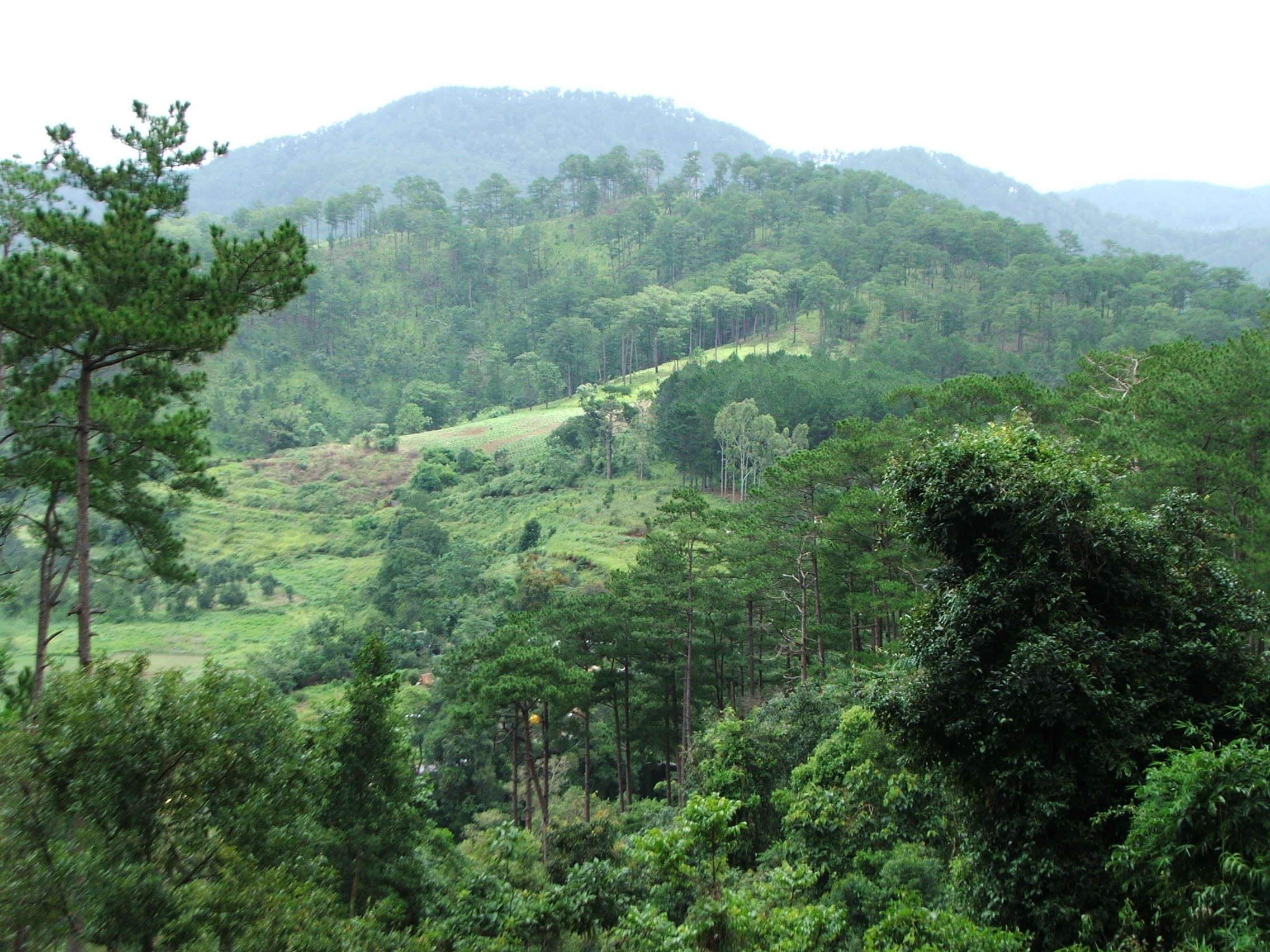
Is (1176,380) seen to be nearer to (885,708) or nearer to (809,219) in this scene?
(885,708)

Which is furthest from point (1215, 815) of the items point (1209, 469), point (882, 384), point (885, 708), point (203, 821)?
point (882, 384)

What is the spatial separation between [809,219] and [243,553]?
71.5 m

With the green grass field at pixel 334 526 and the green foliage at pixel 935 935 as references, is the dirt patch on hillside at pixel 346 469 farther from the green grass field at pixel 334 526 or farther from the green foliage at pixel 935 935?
the green foliage at pixel 935 935

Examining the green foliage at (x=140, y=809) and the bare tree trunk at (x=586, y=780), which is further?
the bare tree trunk at (x=586, y=780)

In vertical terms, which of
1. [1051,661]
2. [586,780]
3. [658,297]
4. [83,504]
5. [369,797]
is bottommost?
[586,780]

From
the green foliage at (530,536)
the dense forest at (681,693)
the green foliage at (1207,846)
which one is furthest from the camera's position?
the green foliage at (530,536)

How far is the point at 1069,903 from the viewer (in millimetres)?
7539

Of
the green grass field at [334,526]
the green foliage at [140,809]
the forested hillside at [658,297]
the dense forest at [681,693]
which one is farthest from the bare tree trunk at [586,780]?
the forested hillside at [658,297]

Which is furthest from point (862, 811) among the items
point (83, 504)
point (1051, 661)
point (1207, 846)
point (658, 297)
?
point (658, 297)

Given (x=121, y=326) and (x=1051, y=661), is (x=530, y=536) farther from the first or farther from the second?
(x=1051, y=661)

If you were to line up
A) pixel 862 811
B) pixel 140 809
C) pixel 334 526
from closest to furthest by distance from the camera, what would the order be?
pixel 140 809, pixel 862 811, pixel 334 526

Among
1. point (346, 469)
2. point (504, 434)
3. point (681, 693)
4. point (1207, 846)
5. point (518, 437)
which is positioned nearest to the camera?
point (1207, 846)

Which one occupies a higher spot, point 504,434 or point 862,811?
point 862,811

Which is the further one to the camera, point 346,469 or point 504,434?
point 504,434
